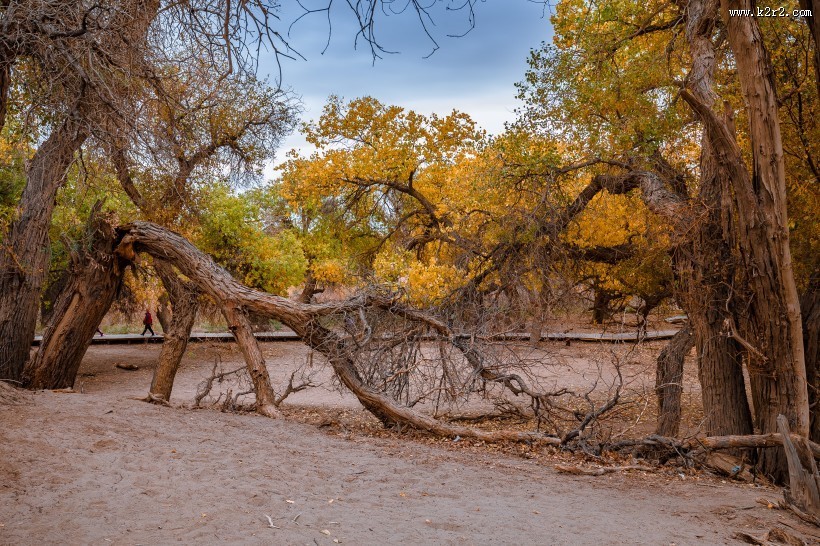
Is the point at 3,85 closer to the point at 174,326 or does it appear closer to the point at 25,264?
the point at 25,264

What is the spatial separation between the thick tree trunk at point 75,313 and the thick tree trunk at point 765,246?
8.76 m

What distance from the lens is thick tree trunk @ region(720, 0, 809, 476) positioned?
7.69 metres

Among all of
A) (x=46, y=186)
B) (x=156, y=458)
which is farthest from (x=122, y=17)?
(x=46, y=186)

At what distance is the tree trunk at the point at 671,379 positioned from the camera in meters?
10.4

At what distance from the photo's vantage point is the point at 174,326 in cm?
1188

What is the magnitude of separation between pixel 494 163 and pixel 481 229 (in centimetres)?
171

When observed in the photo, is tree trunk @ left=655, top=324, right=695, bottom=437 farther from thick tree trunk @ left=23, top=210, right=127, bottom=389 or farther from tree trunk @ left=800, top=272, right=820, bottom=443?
thick tree trunk @ left=23, top=210, right=127, bottom=389

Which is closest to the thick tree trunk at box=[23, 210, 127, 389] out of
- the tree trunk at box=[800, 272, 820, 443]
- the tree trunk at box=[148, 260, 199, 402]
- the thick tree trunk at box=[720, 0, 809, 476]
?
the tree trunk at box=[148, 260, 199, 402]

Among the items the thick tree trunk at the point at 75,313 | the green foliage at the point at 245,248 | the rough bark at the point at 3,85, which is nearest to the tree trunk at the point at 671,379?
the thick tree trunk at the point at 75,313

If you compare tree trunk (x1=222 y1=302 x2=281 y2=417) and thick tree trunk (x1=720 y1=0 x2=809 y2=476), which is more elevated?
thick tree trunk (x1=720 y1=0 x2=809 y2=476)

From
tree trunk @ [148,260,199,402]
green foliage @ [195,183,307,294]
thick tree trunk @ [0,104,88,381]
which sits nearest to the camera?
thick tree trunk @ [0,104,88,381]

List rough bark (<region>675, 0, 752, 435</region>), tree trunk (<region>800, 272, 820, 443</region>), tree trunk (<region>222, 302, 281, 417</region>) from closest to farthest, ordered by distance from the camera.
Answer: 1. rough bark (<region>675, 0, 752, 435</region>)
2. tree trunk (<region>800, 272, 820, 443</region>)
3. tree trunk (<region>222, 302, 281, 417</region>)

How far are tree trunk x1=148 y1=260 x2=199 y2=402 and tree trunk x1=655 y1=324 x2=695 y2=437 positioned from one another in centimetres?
725

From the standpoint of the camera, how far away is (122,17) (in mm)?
5145
